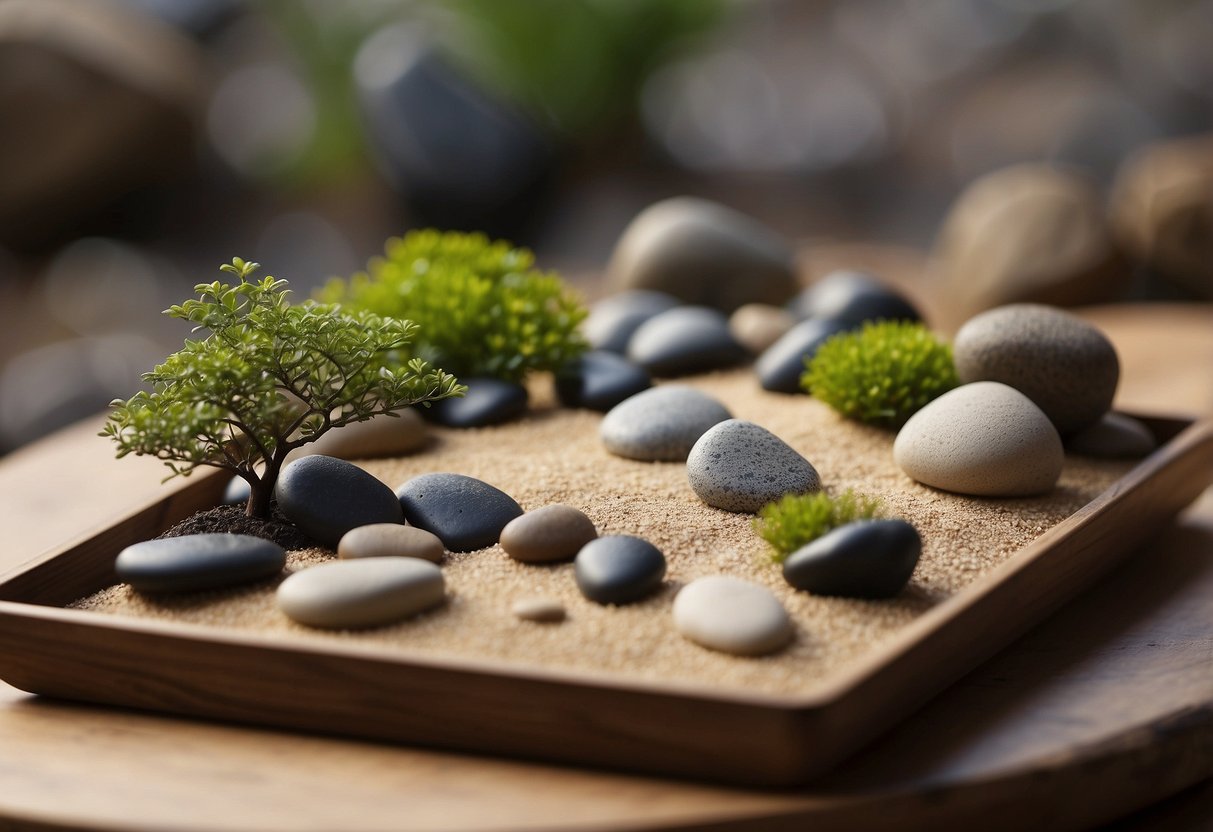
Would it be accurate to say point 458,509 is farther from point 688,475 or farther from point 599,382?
point 599,382

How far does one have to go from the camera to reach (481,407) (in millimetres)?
3279

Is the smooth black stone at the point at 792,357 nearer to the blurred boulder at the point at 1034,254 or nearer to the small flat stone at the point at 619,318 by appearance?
the small flat stone at the point at 619,318

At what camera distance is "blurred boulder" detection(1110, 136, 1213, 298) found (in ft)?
21.4

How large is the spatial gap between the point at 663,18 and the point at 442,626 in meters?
8.43

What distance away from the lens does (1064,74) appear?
424 inches

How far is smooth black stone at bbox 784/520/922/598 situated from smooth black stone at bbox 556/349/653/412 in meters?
1.30

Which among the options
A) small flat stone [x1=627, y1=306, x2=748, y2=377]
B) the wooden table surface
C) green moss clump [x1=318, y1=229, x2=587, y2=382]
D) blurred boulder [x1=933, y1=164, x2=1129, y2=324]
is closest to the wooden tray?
the wooden table surface

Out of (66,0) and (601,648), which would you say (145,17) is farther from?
(601,648)

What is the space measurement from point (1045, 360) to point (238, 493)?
1.87 m

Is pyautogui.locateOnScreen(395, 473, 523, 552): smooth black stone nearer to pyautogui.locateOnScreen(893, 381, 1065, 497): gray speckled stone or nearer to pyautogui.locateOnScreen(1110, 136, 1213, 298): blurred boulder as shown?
pyautogui.locateOnScreen(893, 381, 1065, 497): gray speckled stone

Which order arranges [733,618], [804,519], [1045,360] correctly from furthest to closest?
[1045,360]
[804,519]
[733,618]

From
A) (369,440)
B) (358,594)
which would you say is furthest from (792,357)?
(358,594)

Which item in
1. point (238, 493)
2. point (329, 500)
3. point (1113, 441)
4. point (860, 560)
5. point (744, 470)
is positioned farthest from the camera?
point (1113, 441)

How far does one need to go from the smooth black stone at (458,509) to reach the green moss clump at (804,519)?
54 cm
